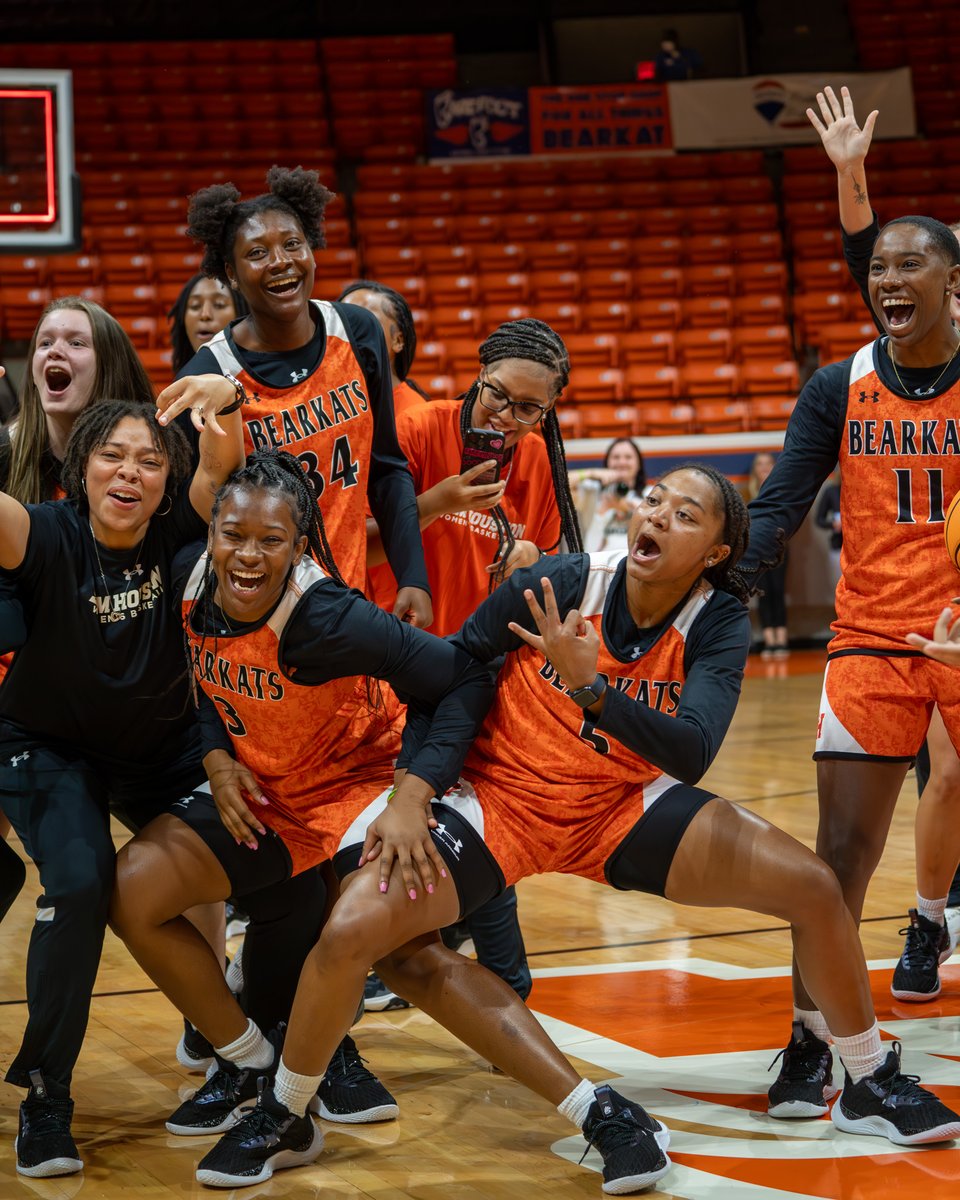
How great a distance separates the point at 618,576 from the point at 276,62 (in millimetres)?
15258

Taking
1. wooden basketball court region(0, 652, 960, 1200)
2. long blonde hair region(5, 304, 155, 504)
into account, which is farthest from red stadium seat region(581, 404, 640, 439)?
long blonde hair region(5, 304, 155, 504)

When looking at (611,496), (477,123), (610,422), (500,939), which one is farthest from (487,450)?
(477,123)

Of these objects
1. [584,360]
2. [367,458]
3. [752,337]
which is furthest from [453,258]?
[367,458]

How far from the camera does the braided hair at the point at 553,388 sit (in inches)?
138

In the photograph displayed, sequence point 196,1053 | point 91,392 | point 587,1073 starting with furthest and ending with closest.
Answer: point 91,392 < point 196,1053 < point 587,1073

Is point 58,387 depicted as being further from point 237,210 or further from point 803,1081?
point 803,1081

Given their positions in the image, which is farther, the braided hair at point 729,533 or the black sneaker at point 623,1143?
the braided hair at point 729,533

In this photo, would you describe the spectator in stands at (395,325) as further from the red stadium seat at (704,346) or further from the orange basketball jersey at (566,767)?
the red stadium seat at (704,346)

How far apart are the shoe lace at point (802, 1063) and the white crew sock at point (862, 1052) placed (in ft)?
0.56

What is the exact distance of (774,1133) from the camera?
2871mm

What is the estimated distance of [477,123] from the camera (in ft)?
52.4

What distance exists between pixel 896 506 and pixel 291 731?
4.67ft

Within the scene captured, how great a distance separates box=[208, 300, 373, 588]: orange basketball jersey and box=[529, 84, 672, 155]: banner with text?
13473 millimetres

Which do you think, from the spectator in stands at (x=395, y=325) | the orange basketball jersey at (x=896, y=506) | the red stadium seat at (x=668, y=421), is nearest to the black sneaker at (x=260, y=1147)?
the orange basketball jersey at (x=896, y=506)
